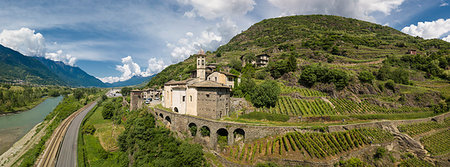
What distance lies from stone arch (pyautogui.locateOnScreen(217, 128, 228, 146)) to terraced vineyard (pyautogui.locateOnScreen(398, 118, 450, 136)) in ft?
93.7

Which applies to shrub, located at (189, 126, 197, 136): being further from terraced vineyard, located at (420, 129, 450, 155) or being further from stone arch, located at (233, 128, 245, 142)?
terraced vineyard, located at (420, 129, 450, 155)

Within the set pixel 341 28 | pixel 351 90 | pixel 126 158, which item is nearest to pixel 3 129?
pixel 126 158

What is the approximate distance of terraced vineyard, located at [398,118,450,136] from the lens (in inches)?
1099

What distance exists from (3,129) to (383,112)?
101 meters

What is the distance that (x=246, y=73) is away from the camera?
5009 cm

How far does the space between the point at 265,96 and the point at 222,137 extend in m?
11.8

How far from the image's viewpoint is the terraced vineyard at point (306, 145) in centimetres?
2203

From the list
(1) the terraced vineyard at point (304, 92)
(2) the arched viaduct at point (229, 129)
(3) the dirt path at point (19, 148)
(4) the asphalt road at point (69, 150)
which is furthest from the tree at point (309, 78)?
(3) the dirt path at point (19, 148)

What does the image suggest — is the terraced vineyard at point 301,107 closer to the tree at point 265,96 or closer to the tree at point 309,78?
the tree at point 265,96

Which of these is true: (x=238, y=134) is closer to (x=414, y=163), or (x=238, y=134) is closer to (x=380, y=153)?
(x=380, y=153)

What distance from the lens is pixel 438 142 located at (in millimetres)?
26906

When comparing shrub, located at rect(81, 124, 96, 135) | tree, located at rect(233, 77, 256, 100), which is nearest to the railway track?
shrub, located at rect(81, 124, 96, 135)

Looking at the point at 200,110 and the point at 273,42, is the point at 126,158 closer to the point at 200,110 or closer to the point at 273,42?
the point at 200,110

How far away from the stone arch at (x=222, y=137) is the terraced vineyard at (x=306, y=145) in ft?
4.90
